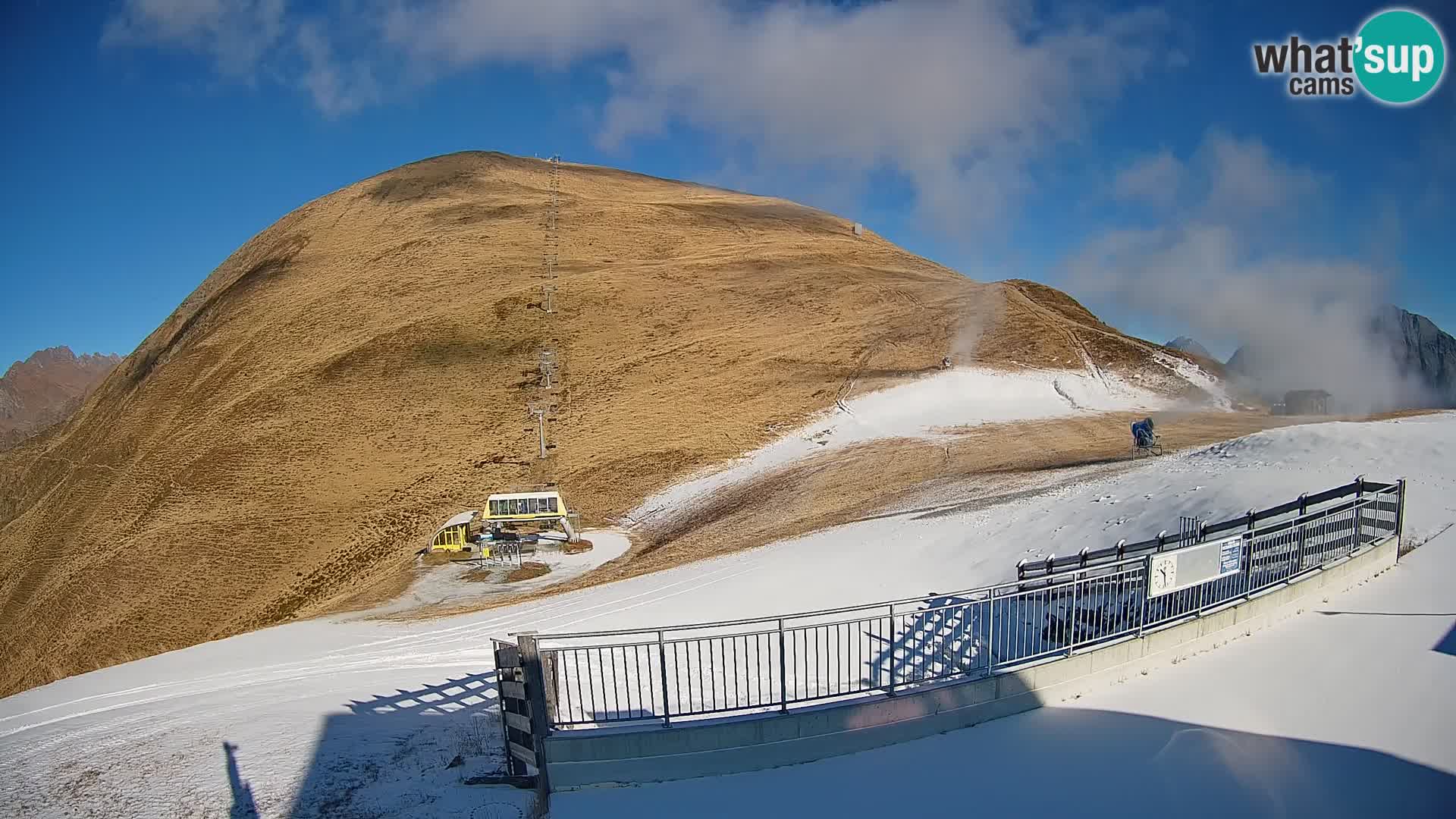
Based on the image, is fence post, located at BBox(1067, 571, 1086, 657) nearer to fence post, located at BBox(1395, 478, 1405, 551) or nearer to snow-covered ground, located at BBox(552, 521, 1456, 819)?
snow-covered ground, located at BBox(552, 521, 1456, 819)

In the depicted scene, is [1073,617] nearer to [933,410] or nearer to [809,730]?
[809,730]

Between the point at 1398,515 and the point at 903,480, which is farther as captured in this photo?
the point at 903,480

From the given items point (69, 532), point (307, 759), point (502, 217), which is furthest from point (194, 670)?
point (502, 217)

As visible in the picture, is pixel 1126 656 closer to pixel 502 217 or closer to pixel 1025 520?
pixel 1025 520

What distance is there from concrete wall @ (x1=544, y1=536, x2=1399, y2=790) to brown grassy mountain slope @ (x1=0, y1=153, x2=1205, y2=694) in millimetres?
20982

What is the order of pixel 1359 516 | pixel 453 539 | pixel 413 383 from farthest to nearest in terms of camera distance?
1. pixel 413 383
2. pixel 453 539
3. pixel 1359 516

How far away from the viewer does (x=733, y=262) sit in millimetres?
60125

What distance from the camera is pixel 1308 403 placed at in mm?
36562

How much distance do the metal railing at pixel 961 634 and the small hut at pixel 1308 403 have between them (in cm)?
2815

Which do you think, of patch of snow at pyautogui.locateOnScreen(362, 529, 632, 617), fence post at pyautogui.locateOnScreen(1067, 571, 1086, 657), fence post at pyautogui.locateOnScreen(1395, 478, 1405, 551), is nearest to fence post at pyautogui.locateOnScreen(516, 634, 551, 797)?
fence post at pyautogui.locateOnScreen(1067, 571, 1086, 657)

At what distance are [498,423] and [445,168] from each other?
4061 centimetres

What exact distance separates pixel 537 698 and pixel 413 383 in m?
42.3

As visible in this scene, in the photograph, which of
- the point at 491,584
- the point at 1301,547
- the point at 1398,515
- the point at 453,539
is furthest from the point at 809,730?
the point at 453,539

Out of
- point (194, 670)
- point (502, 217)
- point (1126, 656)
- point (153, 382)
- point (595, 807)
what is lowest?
point (194, 670)
